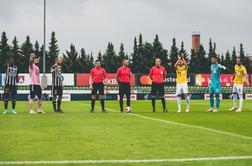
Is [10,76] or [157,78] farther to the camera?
[157,78]

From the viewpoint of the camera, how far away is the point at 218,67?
18.9 metres

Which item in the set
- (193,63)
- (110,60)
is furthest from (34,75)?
(193,63)

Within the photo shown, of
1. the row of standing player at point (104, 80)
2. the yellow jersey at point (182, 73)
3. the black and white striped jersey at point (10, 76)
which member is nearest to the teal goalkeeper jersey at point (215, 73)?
the row of standing player at point (104, 80)

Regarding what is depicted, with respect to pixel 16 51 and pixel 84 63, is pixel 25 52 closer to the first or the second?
pixel 16 51

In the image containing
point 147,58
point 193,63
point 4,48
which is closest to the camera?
point 147,58

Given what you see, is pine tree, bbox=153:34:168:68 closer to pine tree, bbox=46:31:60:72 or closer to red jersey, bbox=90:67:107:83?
pine tree, bbox=46:31:60:72

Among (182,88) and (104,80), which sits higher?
(104,80)

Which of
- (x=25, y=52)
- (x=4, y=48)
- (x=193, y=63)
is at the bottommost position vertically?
(x=193, y=63)

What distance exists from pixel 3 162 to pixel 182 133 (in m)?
4.47

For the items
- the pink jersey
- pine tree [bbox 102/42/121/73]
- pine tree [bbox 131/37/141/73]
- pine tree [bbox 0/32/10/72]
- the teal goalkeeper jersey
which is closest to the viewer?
the pink jersey

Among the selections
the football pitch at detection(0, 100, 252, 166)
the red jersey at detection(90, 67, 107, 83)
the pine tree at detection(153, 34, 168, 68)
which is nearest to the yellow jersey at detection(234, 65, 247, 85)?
the red jersey at detection(90, 67, 107, 83)

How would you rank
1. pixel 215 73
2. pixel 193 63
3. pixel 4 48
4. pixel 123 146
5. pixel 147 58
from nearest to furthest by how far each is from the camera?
pixel 123 146
pixel 215 73
pixel 147 58
pixel 4 48
pixel 193 63

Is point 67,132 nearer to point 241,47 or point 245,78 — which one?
point 245,78

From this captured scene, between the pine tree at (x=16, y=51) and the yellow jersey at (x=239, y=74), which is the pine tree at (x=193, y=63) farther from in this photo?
the yellow jersey at (x=239, y=74)
